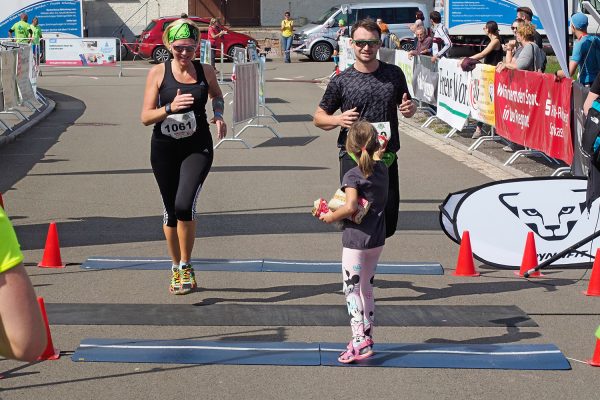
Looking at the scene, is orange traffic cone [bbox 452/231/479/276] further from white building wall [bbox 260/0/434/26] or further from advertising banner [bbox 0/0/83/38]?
white building wall [bbox 260/0/434/26]

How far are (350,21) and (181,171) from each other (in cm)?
A: 3454

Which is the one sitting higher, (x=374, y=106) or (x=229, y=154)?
(x=374, y=106)

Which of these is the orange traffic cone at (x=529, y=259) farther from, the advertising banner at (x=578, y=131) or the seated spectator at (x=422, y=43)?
the seated spectator at (x=422, y=43)

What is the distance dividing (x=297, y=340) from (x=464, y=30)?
32.1 metres

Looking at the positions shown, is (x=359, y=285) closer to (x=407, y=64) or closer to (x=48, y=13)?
(x=407, y=64)

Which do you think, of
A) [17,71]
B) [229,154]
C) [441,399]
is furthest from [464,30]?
[441,399]

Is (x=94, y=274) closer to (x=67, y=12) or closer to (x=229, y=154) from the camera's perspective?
(x=229, y=154)

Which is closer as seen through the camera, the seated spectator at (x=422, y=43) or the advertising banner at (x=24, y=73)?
the advertising banner at (x=24, y=73)

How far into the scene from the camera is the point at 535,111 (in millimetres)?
14328

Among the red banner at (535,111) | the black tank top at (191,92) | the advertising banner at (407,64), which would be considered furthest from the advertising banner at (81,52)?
the black tank top at (191,92)

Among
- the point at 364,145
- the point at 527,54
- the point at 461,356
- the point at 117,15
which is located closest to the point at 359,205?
the point at 364,145

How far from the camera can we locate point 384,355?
659 centimetres

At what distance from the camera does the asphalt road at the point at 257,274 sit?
6074mm

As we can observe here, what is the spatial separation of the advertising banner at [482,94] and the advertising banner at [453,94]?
0.99 feet
